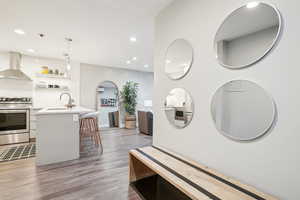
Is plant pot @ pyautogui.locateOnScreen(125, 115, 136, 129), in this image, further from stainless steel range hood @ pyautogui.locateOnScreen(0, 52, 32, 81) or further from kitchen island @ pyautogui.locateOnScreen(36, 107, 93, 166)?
stainless steel range hood @ pyautogui.locateOnScreen(0, 52, 32, 81)

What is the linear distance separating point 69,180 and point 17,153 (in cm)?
205

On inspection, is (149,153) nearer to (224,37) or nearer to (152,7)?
(224,37)

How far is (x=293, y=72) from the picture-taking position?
2.97ft

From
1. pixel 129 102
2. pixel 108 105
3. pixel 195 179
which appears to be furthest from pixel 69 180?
pixel 108 105

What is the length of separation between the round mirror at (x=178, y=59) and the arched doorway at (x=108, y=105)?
4.55 metres

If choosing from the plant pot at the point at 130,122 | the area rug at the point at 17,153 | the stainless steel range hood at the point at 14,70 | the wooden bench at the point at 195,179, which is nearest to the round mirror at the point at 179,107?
the wooden bench at the point at 195,179

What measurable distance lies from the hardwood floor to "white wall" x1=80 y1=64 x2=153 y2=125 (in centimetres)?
311

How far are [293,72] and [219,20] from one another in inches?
31.9

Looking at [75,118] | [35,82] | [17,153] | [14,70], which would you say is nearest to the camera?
[75,118]

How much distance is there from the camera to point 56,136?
258 cm

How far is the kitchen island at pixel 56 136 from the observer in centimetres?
247

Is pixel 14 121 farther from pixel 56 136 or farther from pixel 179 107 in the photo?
pixel 179 107

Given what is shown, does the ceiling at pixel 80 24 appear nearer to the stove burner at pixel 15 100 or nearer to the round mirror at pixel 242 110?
the stove burner at pixel 15 100

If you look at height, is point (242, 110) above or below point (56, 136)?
above
